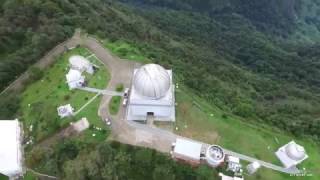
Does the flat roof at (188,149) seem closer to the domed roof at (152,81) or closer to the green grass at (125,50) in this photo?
the domed roof at (152,81)

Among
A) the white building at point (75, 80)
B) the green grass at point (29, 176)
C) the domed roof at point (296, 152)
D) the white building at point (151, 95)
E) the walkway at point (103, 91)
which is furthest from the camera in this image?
the white building at point (75, 80)

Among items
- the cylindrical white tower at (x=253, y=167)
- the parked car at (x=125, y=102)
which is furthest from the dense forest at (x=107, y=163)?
the parked car at (x=125, y=102)

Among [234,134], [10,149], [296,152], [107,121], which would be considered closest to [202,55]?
[234,134]

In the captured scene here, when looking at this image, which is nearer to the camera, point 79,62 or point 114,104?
point 114,104

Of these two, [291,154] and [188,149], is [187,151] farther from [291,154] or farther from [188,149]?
[291,154]

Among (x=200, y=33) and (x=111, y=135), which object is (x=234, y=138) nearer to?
(x=111, y=135)

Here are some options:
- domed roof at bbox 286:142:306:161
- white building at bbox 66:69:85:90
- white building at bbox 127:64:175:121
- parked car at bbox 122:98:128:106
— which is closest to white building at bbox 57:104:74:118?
white building at bbox 66:69:85:90
